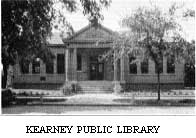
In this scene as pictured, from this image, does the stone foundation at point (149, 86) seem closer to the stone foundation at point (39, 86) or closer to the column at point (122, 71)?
the column at point (122, 71)

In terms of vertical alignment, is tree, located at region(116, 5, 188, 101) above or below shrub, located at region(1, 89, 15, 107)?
above

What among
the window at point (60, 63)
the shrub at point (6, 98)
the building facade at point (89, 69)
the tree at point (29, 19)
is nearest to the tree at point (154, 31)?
the tree at point (29, 19)

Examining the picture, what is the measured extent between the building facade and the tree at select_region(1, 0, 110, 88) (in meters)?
9.56

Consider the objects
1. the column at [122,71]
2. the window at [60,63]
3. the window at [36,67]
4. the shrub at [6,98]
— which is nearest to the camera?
the shrub at [6,98]

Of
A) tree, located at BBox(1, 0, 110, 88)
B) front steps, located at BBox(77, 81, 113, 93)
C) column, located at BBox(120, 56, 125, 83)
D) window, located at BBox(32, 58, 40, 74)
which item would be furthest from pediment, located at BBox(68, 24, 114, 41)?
tree, located at BBox(1, 0, 110, 88)

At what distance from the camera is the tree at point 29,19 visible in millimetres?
17625

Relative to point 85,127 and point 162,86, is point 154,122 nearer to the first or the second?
point 85,127

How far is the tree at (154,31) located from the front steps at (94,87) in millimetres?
10220

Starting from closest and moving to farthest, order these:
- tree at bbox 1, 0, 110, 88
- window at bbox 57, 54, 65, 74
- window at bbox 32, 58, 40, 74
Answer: tree at bbox 1, 0, 110, 88
window at bbox 32, 58, 40, 74
window at bbox 57, 54, 65, 74

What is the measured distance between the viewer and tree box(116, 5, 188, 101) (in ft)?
65.5

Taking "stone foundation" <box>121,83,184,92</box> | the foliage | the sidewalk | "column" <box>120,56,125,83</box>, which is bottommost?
the sidewalk

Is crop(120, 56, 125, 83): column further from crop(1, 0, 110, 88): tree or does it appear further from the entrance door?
crop(1, 0, 110, 88): tree

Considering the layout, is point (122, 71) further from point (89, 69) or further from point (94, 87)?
point (89, 69)

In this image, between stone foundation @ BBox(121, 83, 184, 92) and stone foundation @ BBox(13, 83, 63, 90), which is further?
stone foundation @ BBox(13, 83, 63, 90)
